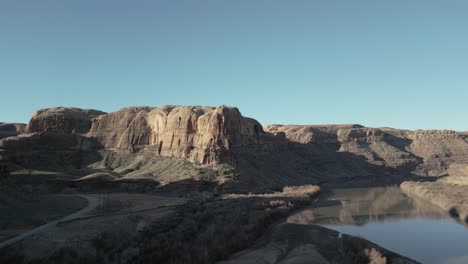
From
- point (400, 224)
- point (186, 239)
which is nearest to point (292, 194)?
point (400, 224)

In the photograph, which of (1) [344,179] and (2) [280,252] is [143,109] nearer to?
(1) [344,179]

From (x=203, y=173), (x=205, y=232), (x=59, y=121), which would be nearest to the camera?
(x=205, y=232)

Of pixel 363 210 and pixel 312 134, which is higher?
pixel 312 134

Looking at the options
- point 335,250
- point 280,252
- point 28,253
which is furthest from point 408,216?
point 28,253

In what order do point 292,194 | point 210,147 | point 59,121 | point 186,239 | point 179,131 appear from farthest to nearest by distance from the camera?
point 59,121 → point 179,131 → point 210,147 → point 292,194 → point 186,239

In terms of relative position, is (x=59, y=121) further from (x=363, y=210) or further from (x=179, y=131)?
(x=363, y=210)

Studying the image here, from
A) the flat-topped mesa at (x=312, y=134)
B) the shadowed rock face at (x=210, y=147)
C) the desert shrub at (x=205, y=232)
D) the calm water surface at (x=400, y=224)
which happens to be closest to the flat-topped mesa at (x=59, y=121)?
the shadowed rock face at (x=210, y=147)
